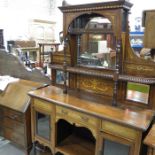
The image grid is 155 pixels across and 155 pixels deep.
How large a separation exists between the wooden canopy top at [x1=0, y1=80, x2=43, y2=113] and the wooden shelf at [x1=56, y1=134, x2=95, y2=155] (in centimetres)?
61

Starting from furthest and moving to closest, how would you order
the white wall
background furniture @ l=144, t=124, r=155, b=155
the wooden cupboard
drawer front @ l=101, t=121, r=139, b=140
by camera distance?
the white wall < the wooden cupboard < drawer front @ l=101, t=121, r=139, b=140 < background furniture @ l=144, t=124, r=155, b=155

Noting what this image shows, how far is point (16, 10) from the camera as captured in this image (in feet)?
15.2

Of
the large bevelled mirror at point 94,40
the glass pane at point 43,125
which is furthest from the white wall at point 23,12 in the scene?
the glass pane at point 43,125

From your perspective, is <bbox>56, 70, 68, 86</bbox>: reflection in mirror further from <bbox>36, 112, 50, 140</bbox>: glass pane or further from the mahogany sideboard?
<bbox>36, 112, 50, 140</bbox>: glass pane

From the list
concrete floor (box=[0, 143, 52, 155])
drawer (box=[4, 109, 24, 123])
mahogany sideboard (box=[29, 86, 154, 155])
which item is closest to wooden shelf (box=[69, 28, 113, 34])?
mahogany sideboard (box=[29, 86, 154, 155])

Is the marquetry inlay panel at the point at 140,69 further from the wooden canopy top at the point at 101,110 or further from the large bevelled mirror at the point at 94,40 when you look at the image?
the wooden canopy top at the point at 101,110

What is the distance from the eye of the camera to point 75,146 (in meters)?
2.02

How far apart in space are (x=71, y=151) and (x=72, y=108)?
552mm

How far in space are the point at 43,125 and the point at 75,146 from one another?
422mm

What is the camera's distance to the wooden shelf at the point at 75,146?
6.33 ft

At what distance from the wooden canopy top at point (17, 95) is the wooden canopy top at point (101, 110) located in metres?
0.30

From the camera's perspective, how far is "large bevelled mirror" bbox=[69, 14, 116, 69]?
1.76 m

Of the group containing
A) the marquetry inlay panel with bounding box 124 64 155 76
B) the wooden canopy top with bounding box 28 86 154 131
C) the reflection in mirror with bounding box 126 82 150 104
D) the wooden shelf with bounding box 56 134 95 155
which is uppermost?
the marquetry inlay panel with bounding box 124 64 155 76

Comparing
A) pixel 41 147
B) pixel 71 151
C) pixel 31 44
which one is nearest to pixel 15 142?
pixel 41 147
